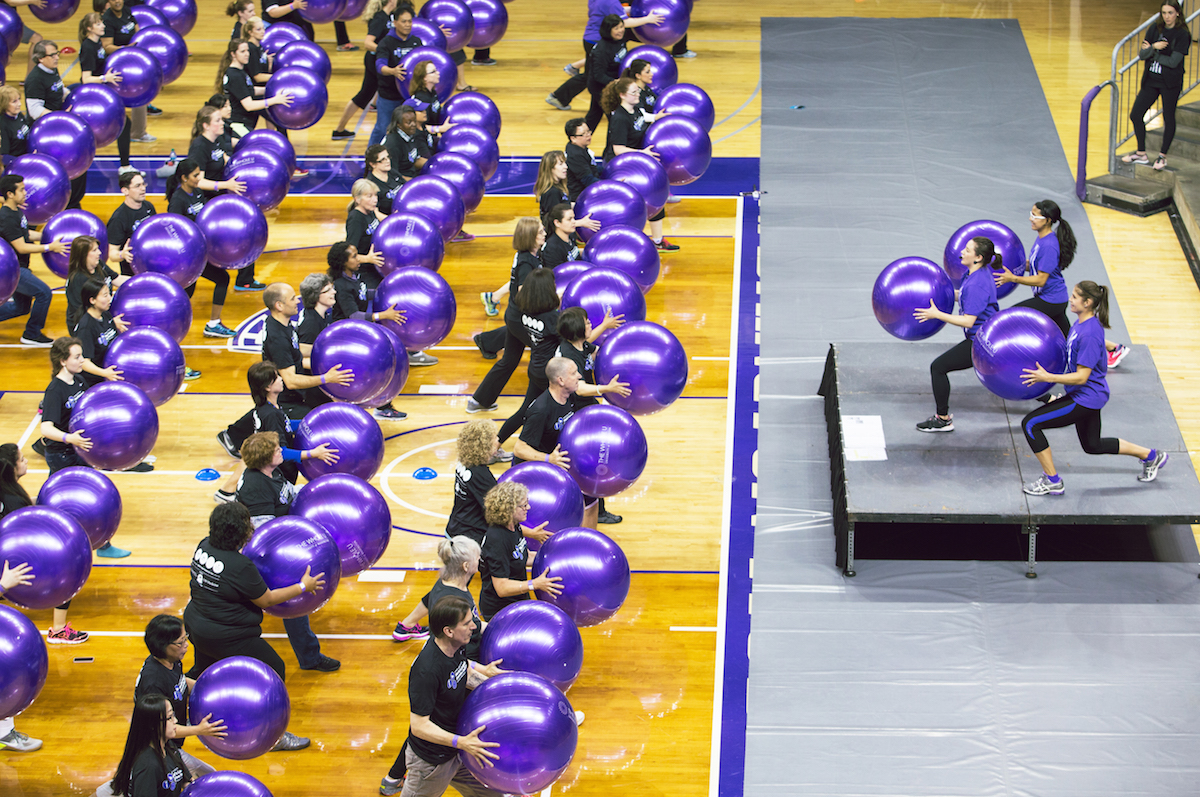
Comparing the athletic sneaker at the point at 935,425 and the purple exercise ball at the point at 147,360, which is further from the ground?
the purple exercise ball at the point at 147,360

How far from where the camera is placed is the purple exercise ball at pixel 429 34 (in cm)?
1527

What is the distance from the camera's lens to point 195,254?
11.0 meters

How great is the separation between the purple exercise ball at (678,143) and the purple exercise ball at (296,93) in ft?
11.8

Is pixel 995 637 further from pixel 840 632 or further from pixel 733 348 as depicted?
pixel 733 348

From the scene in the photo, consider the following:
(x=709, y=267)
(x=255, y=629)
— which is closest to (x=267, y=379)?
(x=255, y=629)

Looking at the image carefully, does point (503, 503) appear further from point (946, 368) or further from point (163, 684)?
point (946, 368)

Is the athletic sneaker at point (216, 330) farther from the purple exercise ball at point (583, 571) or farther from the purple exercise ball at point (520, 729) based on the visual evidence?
the purple exercise ball at point (520, 729)

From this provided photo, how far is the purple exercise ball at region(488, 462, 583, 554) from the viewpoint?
7594 mm

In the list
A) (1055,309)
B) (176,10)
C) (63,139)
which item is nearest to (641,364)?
(1055,309)

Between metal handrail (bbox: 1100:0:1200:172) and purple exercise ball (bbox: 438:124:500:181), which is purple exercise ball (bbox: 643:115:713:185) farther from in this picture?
metal handrail (bbox: 1100:0:1200:172)

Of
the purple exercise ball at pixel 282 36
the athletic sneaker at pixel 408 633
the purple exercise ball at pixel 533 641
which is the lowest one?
the athletic sneaker at pixel 408 633

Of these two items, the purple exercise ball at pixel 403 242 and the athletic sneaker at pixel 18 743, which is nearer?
the athletic sneaker at pixel 18 743

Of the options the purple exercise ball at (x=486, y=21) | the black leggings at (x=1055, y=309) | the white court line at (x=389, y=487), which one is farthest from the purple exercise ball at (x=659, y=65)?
the black leggings at (x=1055, y=309)

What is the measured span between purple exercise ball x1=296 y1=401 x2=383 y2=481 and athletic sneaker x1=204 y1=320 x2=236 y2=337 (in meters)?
3.78
